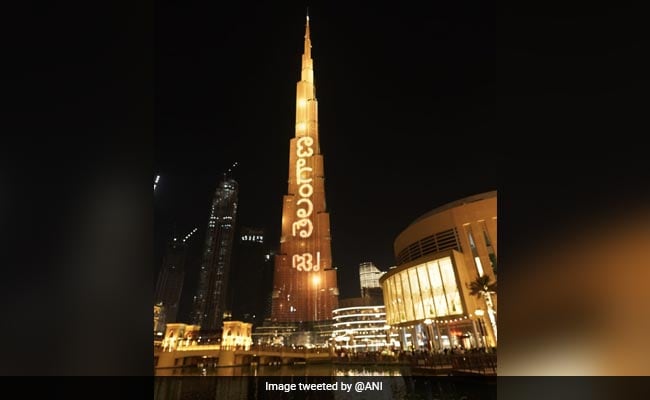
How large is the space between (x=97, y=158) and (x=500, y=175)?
9.50 ft

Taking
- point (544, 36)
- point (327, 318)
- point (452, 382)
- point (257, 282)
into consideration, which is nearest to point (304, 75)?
point (327, 318)

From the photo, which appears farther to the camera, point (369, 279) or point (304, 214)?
point (369, 279)

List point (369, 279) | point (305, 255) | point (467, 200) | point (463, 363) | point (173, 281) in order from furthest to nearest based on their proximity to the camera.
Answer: point (369, 279) < point (173, 281) < point (305, 255) < point (467, 200) < point (463, 363)

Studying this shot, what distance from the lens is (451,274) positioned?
18.8m

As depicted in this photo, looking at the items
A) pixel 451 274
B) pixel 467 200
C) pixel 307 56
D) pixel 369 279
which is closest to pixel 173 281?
pixel 369 279

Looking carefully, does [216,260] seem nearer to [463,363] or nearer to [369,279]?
[369,279]

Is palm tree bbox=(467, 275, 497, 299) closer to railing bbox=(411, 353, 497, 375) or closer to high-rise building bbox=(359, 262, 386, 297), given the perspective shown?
railing bbox=(411, 353, 497, 375)

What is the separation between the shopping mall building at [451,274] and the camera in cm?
1834

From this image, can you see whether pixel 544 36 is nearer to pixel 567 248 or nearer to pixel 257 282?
pixel 567 248

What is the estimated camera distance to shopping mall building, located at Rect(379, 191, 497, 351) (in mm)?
18344

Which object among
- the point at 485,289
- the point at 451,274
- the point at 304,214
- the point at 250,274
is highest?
the point at 250,274

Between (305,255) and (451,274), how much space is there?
867cm

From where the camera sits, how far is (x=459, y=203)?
19734 mm

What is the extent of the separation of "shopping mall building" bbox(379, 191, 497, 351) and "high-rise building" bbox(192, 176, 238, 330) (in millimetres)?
37096
